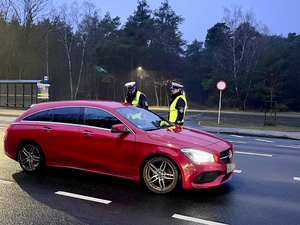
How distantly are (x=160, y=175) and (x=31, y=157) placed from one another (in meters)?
2.87

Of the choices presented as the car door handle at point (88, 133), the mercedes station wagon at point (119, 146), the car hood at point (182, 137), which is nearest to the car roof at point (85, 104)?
the mercedes station wagon at point (119, 146)

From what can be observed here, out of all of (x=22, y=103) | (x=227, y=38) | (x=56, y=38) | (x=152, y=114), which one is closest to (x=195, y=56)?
(x=227, y=38)

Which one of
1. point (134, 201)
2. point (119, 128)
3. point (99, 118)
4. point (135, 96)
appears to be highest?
point (135, 96)

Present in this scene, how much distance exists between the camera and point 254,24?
37.9 metres

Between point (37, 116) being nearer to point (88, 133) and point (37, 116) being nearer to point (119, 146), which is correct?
point (88, 133)

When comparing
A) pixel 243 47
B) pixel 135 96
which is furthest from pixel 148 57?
pixel 135 96

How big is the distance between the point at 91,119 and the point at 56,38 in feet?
153

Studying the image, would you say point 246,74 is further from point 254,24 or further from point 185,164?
point 185,164

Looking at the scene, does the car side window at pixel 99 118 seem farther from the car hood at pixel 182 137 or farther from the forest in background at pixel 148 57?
the forest in background at pixel 148 57

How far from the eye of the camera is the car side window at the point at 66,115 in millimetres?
5820

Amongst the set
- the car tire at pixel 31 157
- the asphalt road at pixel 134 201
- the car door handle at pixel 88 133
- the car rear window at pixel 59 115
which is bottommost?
the asphalt road at pixel 134 201

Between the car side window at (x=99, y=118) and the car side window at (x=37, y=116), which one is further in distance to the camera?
the car side window at (x=37, y=116)

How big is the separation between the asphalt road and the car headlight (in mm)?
636

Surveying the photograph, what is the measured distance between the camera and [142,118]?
5.78 m
